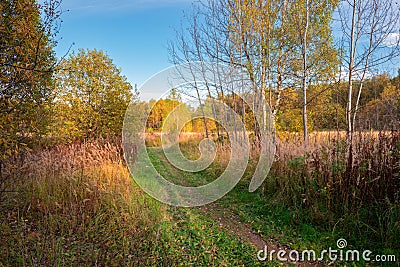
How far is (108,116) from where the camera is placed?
10320 millimetres

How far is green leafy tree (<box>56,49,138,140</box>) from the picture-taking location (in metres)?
9.58

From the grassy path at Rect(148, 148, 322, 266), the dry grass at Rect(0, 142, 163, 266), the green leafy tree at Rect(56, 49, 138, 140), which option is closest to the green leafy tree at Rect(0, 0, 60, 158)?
the dry grass at Rect(0, 142, 163, 266)

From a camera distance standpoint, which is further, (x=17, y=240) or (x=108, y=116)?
(x=108, y=116)

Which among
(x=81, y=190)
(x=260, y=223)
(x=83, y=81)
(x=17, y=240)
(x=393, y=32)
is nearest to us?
(x=17, y=240)

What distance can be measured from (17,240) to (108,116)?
7.55 m

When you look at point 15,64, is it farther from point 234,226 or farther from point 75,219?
point 234,226

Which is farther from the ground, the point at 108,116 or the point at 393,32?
the point at 393,32

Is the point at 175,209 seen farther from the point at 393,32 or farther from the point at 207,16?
the point at 207,16

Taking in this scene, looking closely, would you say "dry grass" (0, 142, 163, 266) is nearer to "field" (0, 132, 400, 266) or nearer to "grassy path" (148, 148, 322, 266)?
"field" (0, 132, 400, 266)

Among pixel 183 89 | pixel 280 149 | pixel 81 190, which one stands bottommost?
pixel 81 190

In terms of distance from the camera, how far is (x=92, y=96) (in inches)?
397

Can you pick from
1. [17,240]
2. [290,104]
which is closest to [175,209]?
[17,240]

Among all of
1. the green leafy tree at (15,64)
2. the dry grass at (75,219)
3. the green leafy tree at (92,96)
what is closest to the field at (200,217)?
the dry grass at (75,219)

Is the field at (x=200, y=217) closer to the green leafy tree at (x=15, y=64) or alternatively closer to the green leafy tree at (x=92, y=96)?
the green leafy tree at (x=15, y=64)
